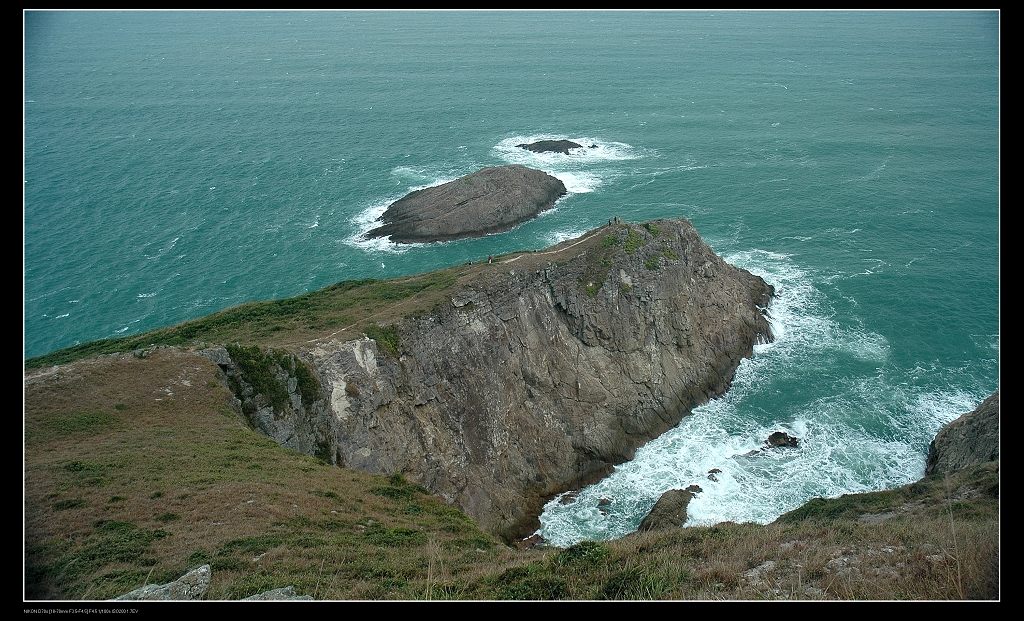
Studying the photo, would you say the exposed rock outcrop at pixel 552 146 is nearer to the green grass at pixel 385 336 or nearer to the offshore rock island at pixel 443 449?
the offshore rock island at pixel 443 449

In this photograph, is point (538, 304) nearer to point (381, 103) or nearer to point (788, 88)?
point (381, 103)

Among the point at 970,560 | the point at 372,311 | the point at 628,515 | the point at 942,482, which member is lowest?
the point at 628,515

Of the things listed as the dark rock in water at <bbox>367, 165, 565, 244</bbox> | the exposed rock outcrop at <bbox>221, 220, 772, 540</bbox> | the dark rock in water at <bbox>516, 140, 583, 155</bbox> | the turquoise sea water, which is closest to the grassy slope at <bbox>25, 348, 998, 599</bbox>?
the exposed rock outcrop at <bbox>221, 220, 772, 540</bbox>

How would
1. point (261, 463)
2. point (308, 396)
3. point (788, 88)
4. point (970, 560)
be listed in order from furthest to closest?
point (788, 88), point (308, 396), point (261, 463), point (970, 560)

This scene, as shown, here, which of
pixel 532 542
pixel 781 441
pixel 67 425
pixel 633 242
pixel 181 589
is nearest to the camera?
pixel 181 589

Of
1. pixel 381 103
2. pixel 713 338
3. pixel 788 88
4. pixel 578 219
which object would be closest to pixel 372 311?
pixel 713 338

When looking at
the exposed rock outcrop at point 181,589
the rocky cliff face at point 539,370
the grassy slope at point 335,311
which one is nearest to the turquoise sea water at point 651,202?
the rocky cliff face at point 539,370

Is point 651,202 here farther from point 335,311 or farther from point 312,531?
point 312,531

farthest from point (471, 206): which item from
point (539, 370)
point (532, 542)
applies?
point (532, 542)
